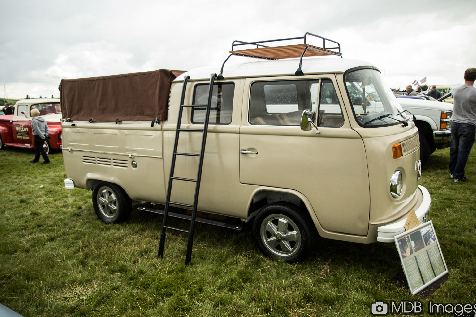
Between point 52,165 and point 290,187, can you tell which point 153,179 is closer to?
point 290,187

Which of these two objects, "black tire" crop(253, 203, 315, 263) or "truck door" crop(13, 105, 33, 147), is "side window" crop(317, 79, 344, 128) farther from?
"truck door" crop(13, 105, 33, 147)

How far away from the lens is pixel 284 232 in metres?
3.89

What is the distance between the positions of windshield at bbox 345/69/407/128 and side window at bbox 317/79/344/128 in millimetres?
148

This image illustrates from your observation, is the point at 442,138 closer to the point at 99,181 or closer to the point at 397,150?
the point at 397,150

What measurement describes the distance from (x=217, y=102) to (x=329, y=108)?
1422mm

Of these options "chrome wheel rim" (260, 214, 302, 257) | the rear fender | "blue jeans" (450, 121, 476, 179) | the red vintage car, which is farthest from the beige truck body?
the rear fender

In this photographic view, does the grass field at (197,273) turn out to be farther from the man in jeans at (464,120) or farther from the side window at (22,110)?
the side window at (22,110)

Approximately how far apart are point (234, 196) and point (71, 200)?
440cm

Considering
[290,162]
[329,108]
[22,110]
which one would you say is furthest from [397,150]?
[22,110]


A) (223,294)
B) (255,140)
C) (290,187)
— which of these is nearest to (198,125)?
(255,140)

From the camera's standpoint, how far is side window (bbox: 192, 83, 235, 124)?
13.6ft

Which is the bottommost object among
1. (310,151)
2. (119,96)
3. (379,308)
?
(379,308)

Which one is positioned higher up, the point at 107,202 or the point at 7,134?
the point at 7,134

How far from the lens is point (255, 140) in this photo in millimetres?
3891
